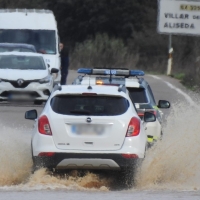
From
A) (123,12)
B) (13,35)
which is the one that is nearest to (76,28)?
(123,12)

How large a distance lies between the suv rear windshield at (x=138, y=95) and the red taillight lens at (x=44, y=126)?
2.74 meters

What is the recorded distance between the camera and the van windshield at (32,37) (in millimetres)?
29781

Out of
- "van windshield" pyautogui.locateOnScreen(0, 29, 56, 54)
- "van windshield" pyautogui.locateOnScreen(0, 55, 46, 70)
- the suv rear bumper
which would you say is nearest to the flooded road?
the suv rear bumper

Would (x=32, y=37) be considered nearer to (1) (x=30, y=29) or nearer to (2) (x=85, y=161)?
(1) (x=30, y=29)

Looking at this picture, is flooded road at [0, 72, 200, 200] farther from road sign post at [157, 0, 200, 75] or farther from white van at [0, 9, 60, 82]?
road sign post at [157, 0, 200, 75]

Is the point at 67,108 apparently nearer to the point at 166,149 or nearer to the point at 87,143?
the point at 87,143

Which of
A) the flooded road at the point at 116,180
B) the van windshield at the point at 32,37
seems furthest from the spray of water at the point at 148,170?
the van windshield at the point at 32,37

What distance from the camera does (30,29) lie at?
99.7ft

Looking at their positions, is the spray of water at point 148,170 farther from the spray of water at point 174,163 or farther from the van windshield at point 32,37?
the van windshield at point 32,37

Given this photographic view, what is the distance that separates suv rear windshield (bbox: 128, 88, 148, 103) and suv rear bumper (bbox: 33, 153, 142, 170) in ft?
8.62

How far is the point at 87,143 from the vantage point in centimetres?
1059

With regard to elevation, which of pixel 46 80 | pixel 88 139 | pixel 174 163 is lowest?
pixel 46 80

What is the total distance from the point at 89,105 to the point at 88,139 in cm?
50

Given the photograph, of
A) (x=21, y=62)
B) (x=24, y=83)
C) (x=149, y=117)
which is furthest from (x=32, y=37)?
(x=149, y=117)
